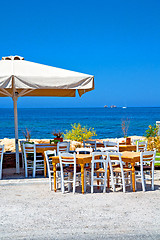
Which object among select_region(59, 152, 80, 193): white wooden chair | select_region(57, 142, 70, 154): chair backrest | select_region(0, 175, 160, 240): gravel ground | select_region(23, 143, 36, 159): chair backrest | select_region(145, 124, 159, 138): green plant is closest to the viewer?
select_region(0, 175, 160, 240): gravel ground

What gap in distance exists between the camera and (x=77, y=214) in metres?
6.11

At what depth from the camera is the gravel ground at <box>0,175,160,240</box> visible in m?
5.16

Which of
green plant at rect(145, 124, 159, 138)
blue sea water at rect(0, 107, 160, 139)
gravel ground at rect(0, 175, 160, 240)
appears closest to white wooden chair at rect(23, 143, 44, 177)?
gravel ground at rect(0, 175, 160, 240)

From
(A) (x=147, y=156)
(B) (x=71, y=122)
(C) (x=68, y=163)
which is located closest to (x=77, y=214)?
(C) (x=68, y=163)

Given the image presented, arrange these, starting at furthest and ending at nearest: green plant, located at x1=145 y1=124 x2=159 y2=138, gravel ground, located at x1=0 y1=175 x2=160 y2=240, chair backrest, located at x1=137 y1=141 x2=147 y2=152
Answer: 1. green plant, located at x1=145 y1=124 x2=159 y2=138
2. chair backrest, located at x1=137 y1=141 x2=147 y2=152
3. gravel ground, located at x1=0 y1=175 x2=160 y2=240

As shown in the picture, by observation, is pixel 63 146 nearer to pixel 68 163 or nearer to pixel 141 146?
pixel 68 163

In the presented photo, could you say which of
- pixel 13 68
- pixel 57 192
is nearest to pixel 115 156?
pixel 57 192

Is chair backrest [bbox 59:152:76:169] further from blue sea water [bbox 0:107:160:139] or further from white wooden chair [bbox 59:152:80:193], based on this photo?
blue sea water [bbox 0:107:160:139]

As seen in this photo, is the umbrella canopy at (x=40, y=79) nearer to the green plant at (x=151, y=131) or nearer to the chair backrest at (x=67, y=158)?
the chair backrest at (x=67, y=158)

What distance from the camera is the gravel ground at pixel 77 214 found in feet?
16.9

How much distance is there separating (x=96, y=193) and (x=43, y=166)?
114 inches

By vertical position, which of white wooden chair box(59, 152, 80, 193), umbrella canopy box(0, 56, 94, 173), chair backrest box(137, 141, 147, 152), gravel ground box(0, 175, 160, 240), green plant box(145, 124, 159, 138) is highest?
umbrella canopy box(0, 56, 94, 173)

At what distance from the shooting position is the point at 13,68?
346 inches

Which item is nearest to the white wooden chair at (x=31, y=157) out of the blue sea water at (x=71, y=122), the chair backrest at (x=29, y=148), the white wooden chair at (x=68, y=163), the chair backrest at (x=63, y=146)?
the chair backrest at (x=29, y=148)
